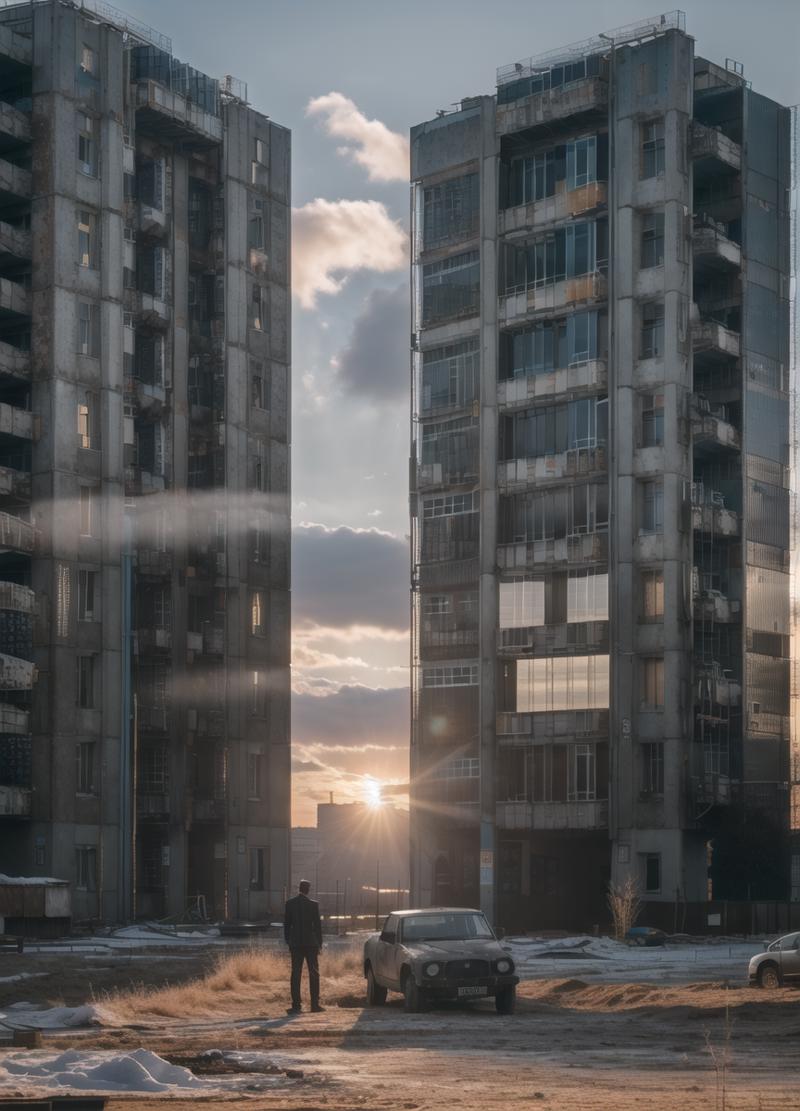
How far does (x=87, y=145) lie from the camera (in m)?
80.6

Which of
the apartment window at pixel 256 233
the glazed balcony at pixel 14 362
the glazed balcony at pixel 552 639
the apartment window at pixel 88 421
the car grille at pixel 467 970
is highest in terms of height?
the apartment window at pixel 256 233

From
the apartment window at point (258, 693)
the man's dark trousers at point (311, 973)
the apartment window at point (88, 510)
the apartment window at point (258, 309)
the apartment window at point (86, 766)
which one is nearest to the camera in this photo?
the man's dark trousers at point (311, 973)

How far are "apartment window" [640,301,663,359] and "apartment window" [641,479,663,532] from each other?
545 centimetres

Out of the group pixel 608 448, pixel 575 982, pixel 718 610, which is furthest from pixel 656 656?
pixel 575 982

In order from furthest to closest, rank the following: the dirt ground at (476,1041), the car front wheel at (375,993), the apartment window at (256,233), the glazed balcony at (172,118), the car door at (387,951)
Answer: the apartment window at (256,233) < the glazed balcony at (172,118) < the car front wheel at (375,993) < the car door at (387,951) < the dirt ground at (476,1041)

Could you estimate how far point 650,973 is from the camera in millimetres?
48438

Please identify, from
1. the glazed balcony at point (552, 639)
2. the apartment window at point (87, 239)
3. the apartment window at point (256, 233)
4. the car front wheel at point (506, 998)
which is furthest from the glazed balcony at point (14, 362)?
the car front wheel at point (506, 998)

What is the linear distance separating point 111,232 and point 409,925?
5291cm

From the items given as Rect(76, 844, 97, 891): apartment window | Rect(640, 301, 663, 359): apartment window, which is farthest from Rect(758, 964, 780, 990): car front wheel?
Rect(640, 301, 663, 359): apartment window

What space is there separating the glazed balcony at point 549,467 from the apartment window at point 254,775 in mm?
16634

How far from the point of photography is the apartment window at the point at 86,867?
75.5m

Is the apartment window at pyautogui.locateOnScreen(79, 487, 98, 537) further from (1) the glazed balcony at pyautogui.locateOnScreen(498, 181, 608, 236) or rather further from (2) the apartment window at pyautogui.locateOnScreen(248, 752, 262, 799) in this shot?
(1) the glazed balcony at pyautogui.locateOnScreen(498, 181, 608, 236)

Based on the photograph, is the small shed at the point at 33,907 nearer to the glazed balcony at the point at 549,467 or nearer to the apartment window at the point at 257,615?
the apartment window at the point at 257,615

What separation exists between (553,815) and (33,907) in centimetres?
2536
